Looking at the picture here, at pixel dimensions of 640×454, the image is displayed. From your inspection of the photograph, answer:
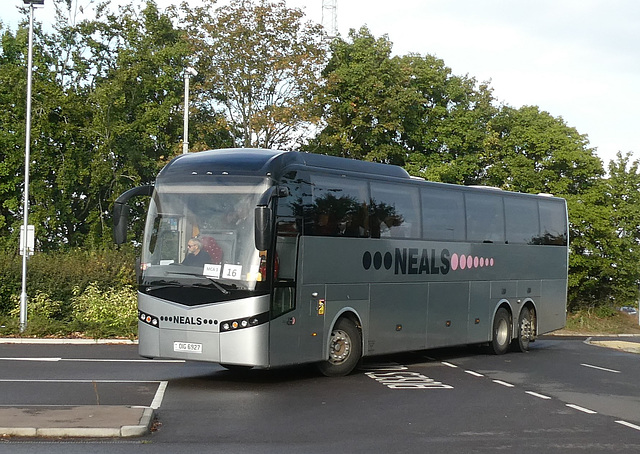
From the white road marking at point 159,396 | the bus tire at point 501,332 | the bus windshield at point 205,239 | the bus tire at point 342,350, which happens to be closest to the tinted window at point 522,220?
the bus tire at point 501,332

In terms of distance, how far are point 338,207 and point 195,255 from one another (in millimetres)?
2918

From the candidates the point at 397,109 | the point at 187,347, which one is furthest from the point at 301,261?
the point at 397,109

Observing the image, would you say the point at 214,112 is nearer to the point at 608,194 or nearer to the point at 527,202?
the point at 608,194

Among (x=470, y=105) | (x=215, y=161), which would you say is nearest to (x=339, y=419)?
(x=215, y=161)

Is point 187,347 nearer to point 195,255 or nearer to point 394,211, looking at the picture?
point 195,255

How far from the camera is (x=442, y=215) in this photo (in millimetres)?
20562

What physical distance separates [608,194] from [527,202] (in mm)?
34246

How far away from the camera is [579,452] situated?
33.9ft

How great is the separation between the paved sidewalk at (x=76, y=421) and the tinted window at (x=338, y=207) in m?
5.62

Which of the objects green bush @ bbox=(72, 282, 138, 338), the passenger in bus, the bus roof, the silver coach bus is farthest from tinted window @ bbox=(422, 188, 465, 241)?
green bush @ bbox=(72, 282, 138, 338)

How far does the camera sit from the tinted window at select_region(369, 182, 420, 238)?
18297 millimetres

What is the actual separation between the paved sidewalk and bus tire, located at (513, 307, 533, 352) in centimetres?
1433

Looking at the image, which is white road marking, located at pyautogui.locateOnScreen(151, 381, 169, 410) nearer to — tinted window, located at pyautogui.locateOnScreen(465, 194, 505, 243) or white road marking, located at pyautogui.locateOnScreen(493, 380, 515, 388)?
white road marking, located at pyautogui.locateOnScreen(493, 380, 515, 388)

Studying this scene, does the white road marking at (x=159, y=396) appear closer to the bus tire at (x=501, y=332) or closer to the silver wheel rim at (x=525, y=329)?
the bus tire at (x=501, y=332)
